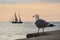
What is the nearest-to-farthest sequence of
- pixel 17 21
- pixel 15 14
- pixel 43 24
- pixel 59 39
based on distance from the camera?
1. pixel 59 39
2. pixel 43 24
3. pixel 15 14
4. pixel 17 21

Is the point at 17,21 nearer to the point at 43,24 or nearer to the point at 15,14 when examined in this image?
the point at 15,14

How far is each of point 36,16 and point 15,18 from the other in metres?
53.1

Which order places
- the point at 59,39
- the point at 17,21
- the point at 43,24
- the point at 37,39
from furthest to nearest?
the point at 17,21 < the point at 43,24 < the point at 37,39 < the point at 59,39

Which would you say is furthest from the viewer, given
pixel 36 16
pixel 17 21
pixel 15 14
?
pixel 17 21

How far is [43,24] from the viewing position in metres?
16.2

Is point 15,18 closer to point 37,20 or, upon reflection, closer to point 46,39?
point 37,20

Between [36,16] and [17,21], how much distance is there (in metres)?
56.3

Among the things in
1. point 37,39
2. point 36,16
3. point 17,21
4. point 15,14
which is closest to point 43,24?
point 36,16

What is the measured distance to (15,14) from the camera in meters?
68.9

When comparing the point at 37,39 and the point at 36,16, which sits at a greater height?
the point at 36,16

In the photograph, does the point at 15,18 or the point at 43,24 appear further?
the point at 15,18

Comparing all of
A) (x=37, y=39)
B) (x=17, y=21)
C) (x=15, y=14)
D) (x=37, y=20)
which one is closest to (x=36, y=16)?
(x=37, y=20)

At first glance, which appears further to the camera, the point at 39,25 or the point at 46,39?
the point at 39,25

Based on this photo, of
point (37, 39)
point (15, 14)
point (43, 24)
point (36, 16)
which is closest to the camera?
point (37, 39)
